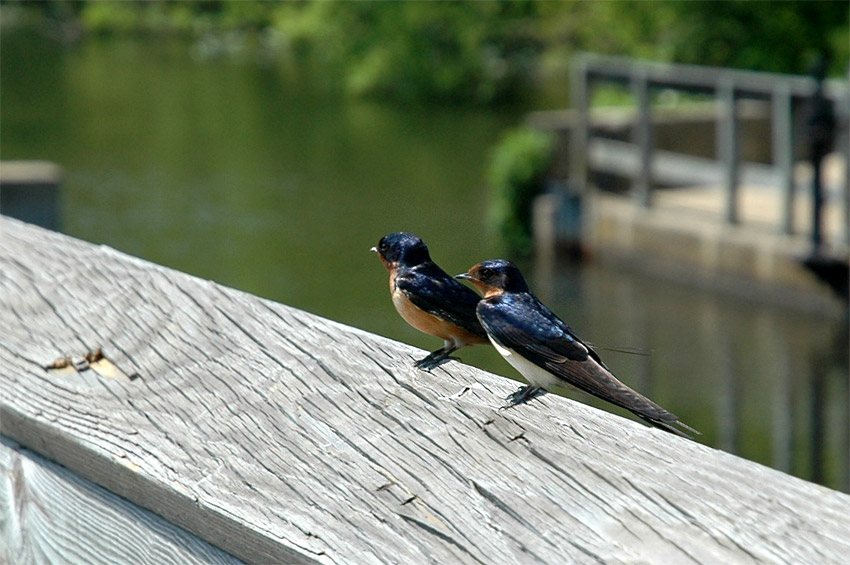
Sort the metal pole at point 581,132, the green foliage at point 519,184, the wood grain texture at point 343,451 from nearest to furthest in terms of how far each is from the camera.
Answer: the wood grain texture at point 343,451
the metal pole at point 581,132
the green foliage at point 519,184

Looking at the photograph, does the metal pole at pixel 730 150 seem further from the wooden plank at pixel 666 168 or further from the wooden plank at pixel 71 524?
the wooden plank at pixel 71 524

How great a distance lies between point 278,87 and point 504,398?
3174cm

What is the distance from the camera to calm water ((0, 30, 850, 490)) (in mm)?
10141

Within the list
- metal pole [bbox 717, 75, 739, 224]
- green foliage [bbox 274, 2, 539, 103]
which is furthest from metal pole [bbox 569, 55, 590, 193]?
green foliage [bbox 274, 2, 539, 103]

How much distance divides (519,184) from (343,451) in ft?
48.3

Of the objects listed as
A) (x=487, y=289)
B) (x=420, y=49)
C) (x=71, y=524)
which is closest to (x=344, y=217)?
(x=487, y=289)

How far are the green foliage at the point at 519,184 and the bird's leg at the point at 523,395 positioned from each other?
47.5 ft

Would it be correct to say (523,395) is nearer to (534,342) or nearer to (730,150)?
(534,342)

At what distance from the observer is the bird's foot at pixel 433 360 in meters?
1.38

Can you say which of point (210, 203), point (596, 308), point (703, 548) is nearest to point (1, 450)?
point (703, 548)

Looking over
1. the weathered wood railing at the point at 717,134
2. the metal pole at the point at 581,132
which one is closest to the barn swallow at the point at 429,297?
the weathered wood railing at the point at 717,134

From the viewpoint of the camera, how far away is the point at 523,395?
4.31ft

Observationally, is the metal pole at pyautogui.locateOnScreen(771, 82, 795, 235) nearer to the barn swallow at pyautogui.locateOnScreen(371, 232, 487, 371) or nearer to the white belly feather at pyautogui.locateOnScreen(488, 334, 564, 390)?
the barn swallow at pyautogui.locateOnScreen(371, 232, 487, 371)

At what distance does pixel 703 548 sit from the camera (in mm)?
1001
